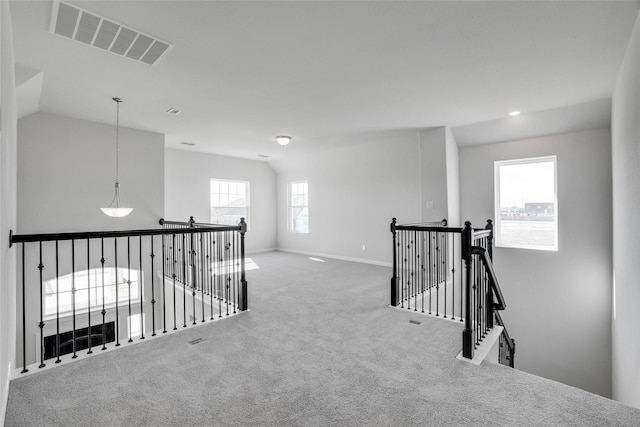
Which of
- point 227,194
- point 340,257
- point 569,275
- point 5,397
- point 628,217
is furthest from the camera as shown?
point 227,194

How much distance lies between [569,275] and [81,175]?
8.40m

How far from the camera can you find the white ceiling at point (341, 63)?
2.40 m

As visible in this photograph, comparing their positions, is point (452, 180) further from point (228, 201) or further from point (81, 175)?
point (81, 175)

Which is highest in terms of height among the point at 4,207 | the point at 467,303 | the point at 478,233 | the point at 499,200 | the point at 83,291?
the point at 499,200

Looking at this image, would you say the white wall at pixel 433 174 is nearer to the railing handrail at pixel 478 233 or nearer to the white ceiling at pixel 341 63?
the white ceiling at pixel 341 63

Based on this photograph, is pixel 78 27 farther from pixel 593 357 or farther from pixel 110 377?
pixel 593 357

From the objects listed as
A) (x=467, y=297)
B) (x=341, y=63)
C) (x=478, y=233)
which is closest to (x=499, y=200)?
(x=478, y=233)

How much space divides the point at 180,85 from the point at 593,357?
7414mm

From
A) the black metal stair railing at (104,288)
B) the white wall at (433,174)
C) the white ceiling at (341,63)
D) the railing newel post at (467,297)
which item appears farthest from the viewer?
the white wall at (433,174)

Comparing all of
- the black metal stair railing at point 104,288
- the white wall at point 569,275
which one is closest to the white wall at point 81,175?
the black metal stair railing at point 104,288

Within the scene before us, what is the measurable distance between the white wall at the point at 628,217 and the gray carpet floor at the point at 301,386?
4.77 feet

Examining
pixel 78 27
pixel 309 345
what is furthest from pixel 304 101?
pixel 309 345

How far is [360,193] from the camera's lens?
24.5 ft

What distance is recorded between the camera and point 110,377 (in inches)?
91.5
